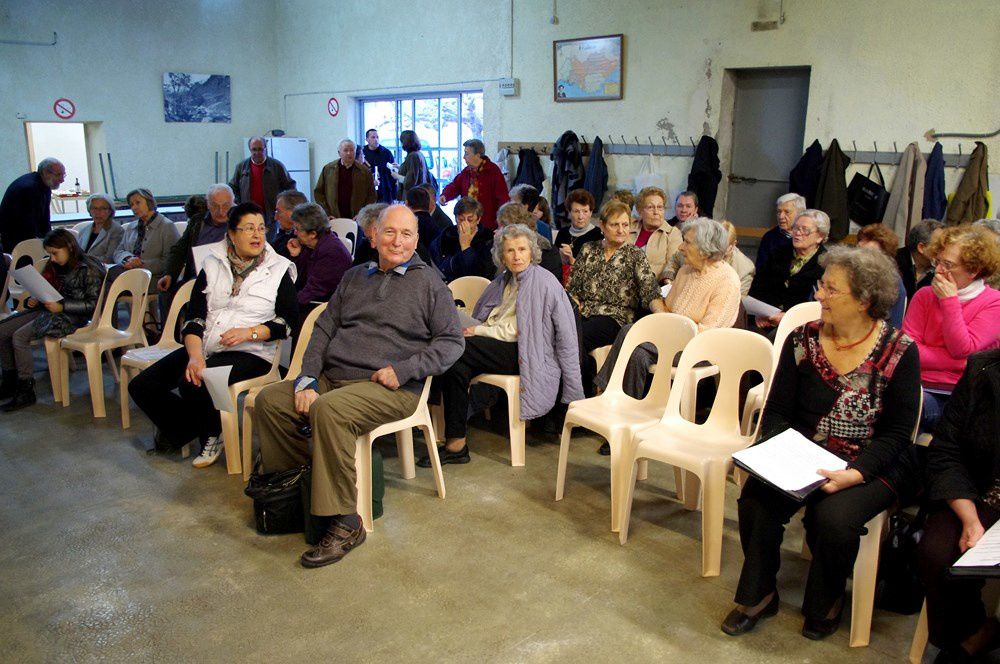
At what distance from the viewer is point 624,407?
346 cm

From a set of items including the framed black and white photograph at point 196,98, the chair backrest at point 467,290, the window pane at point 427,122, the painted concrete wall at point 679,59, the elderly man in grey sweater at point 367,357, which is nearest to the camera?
the elderly man in grey sweater at point 367,357

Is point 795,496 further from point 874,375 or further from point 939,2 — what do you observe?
point 939,2

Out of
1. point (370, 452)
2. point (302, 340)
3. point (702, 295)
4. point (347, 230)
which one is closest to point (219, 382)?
point (302, 340)

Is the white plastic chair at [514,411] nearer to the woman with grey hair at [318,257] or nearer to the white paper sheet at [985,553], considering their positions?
the woman with grey hair at [318,257]

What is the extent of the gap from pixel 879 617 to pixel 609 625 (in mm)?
869

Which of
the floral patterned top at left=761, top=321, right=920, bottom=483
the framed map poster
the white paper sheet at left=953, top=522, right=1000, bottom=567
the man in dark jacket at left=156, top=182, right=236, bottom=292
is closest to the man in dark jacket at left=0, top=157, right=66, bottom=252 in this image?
the man in dark jacket at left=156, top=182, right=236, bottom=292

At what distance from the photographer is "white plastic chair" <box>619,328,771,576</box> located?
9.30 feet

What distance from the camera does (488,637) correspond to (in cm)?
252

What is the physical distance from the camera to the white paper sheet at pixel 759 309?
4285mm

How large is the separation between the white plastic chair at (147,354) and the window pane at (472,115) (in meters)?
4.86

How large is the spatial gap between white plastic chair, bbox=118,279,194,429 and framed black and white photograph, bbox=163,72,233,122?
611 cm

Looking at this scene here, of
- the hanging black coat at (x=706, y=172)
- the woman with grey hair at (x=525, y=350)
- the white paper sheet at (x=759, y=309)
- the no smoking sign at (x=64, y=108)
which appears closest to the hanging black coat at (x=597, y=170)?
the hanging black coat at (x=706, y=172)

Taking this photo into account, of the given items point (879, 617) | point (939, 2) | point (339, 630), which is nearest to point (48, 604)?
point (339, 630)

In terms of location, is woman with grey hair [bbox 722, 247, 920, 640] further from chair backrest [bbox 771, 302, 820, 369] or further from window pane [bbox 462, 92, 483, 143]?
window pane [bbox 462, 92, 483, 143]
